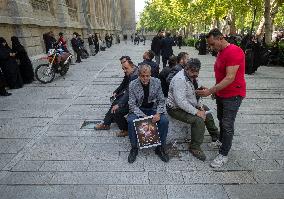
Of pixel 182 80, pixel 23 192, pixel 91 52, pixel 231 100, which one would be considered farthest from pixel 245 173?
pixel 91 52

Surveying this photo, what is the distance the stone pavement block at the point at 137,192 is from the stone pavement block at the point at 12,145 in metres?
2.21

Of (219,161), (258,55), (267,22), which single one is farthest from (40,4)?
(219,161)

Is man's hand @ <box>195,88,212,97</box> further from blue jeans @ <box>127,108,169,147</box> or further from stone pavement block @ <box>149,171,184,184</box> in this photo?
stone pavement block @ <box>149,171,184,184</box>

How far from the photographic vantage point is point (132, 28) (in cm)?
6888

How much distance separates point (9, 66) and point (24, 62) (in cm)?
83

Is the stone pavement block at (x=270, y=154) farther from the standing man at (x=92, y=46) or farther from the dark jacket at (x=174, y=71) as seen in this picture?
the standing man at (x=92, y=46)

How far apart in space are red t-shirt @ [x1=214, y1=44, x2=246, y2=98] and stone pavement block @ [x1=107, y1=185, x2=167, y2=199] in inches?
66.1

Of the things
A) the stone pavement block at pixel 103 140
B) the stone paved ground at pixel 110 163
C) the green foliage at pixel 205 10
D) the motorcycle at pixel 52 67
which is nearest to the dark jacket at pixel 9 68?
the motorcycle at pixel 52 67

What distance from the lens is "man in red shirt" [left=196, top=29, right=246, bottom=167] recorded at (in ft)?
12.7

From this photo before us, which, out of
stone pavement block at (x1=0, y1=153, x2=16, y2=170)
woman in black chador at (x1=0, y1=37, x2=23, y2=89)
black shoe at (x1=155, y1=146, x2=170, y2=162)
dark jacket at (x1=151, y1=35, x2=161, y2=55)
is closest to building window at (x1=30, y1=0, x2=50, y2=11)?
woman in black chador at (x1=0, y1=37, x2=23, y2=89)

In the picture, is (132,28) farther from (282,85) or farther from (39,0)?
(282,85)

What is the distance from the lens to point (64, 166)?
4375mm

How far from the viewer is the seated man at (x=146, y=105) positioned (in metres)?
4.51

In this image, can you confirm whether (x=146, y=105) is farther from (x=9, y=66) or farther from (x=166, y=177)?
(x=9, y=66)
